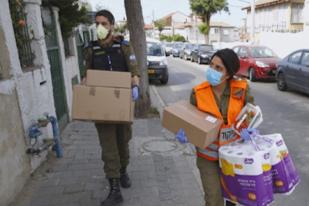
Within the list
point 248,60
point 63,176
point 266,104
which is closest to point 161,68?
point 248,60

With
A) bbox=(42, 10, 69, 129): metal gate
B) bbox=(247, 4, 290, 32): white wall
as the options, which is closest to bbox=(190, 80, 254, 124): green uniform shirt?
bbox=(42, 10, 69, 129): metal gate

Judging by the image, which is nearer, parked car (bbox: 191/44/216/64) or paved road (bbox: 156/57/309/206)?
paved road (bbox: 156/57/309/206)

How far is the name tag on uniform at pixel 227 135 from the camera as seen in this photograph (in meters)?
2.60

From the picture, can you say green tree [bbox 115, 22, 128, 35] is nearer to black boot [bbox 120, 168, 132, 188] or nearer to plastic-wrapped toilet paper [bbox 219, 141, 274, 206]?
black boot [bbox 120, 168, 132, 188]

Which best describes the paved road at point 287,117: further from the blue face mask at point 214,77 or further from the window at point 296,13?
the window at point 296,13

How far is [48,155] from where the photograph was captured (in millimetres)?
5109

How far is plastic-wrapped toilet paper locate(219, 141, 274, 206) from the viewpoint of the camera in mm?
2287

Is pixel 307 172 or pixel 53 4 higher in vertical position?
pixel 53 4

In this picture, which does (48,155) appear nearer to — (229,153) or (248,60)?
(229,153)

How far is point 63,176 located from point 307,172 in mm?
3432

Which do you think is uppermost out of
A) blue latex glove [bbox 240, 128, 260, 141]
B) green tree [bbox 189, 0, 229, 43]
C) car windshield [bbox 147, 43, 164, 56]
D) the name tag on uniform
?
green tree [bbox 189, 0, 229, 43]

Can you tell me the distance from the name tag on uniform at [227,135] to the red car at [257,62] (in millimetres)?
10572

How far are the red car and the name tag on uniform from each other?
10572 millimetres

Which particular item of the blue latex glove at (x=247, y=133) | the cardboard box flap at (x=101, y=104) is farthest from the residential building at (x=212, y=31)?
the blue latex glove at (x=247, y=133)
